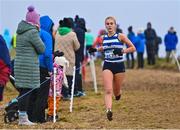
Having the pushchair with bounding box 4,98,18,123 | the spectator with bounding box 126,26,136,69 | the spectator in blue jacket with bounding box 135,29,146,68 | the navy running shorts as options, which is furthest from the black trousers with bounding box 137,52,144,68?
the pushchair with bounding box 4,98,18,123

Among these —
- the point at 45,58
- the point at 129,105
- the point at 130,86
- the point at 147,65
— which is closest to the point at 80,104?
the point at 129,105

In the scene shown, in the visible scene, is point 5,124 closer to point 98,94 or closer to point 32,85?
point 32,85

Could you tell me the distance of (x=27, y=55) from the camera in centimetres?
1048

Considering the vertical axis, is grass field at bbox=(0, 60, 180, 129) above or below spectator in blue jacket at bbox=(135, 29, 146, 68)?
below

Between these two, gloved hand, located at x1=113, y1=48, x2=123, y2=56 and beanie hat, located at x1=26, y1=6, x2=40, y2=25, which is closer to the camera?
beanie hat, located at x1=26, y1=6, x2=40, y2=25

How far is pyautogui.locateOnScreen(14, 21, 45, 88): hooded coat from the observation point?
1047 centimetres

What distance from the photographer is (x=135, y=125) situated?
10883 millimetres

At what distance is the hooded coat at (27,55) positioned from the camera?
1047cm

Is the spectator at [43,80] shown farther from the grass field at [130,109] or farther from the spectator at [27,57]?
the spectator at [27,57]

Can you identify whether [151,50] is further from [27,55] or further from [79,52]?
[27,55]

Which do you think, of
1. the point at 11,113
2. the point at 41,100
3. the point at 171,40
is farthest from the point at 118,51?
the point at 171,40

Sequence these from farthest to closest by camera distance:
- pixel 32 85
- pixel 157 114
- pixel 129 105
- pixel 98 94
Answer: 1. pixel 98 94
2. pixel 129 105
3. pixel 157 114
4. pixel 32 85

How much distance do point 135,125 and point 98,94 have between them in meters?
6.19

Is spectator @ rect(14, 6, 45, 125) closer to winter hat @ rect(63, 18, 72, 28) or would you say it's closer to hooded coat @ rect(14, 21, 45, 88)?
hooded coat @ rect(14, 21, 45, 88)
